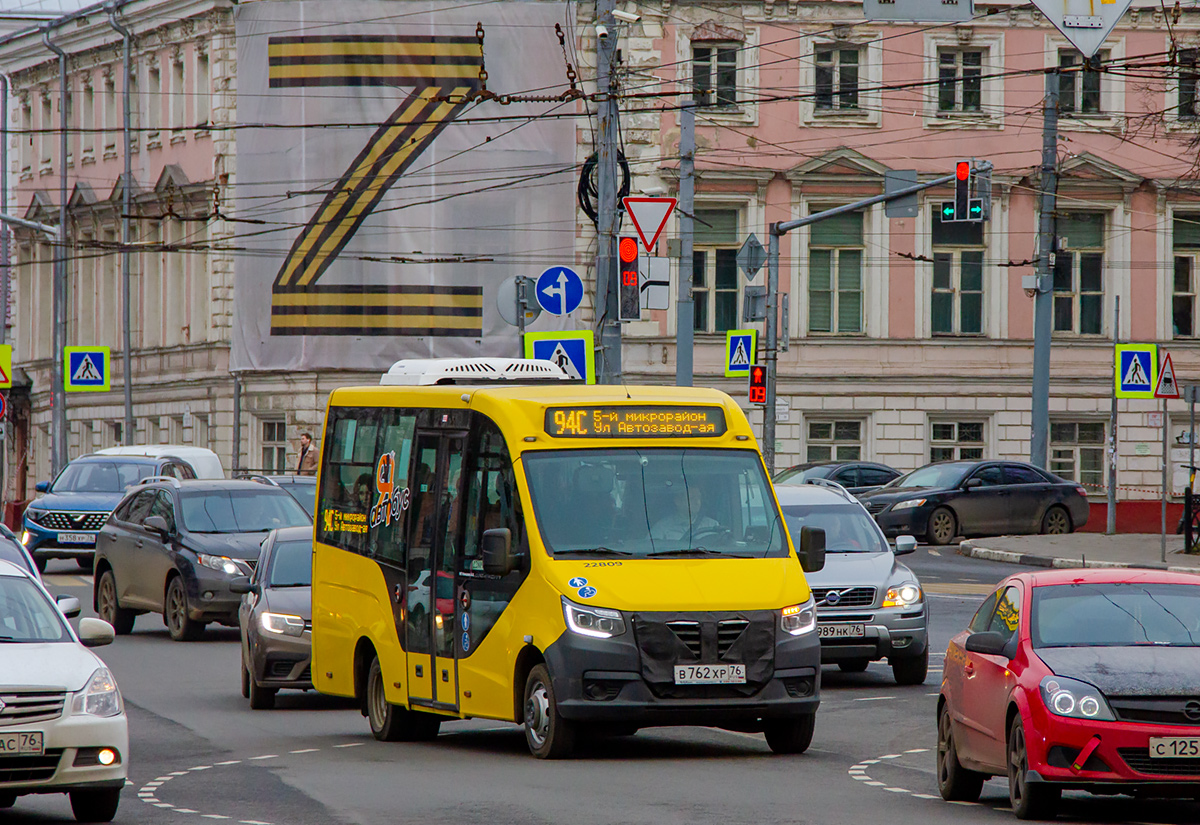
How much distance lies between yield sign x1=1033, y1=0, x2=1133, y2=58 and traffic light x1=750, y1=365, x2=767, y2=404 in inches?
545

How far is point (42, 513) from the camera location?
32.7m

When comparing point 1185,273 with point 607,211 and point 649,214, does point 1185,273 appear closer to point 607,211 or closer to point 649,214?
point 649,214

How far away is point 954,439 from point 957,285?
3.59 m

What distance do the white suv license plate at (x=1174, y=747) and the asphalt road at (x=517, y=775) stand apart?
644 millimetres

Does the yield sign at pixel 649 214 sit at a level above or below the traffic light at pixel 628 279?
above

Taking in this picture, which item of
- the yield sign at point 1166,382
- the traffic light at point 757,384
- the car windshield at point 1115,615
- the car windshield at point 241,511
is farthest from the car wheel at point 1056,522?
the car windshield at point 1115,615

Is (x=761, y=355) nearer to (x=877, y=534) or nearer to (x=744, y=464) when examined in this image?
(x=877, y=534)

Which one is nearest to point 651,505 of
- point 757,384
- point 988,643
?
point 988,643

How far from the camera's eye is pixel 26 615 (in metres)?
11.3

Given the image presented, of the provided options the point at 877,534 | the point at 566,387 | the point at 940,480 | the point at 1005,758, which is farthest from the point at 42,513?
the point at 1005,758

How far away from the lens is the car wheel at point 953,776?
37.1 feet

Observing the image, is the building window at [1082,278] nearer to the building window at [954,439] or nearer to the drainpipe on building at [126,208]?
the building window at [954,439]

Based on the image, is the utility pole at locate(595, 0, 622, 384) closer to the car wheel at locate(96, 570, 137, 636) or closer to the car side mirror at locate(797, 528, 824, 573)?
the car wheel at locate(96, 570, 137, 636)

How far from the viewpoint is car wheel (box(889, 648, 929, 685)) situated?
17.8m
